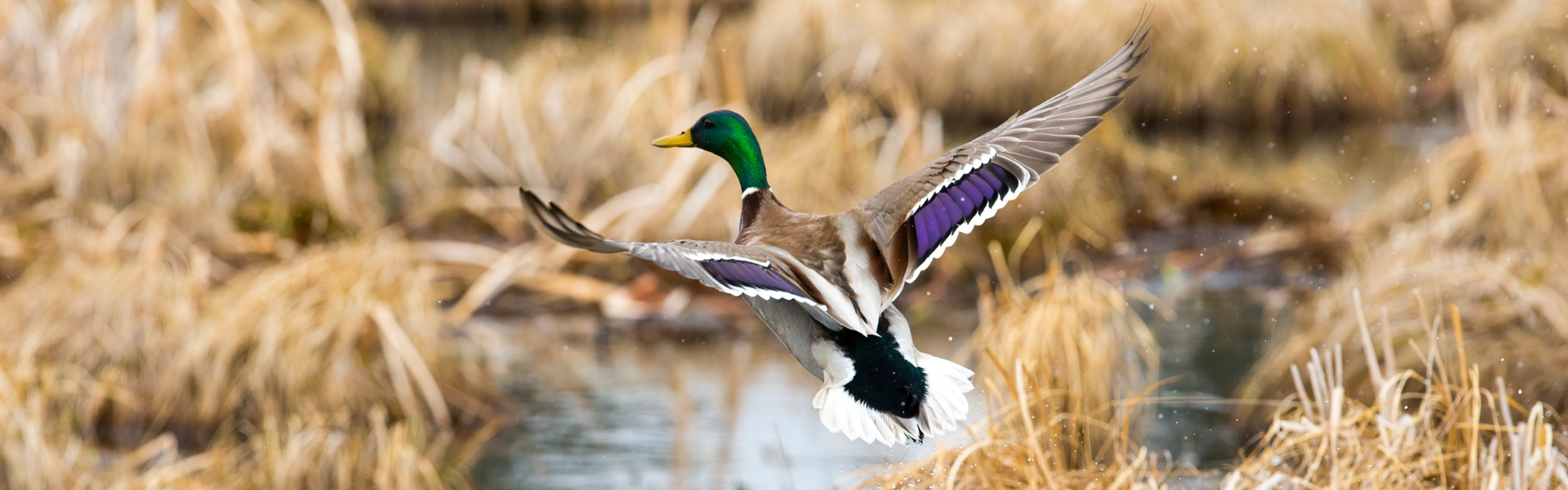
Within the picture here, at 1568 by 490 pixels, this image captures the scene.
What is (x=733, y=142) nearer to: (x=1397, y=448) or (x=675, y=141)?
(x=675, y=141)

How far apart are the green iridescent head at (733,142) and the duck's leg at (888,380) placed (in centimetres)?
28

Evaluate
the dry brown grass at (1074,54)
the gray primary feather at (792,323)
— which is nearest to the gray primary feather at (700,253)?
the gray primary feather at (792,323)

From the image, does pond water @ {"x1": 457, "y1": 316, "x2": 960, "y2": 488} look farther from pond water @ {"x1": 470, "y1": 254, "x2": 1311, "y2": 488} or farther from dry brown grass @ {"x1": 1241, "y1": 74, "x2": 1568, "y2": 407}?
dry brown grass @ {"x1": 1241, "y1": 74, "x2": 1568, "y2": 407}

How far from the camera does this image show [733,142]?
7.03 ft

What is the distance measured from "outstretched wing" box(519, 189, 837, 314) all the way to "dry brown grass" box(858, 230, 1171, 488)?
1.54m

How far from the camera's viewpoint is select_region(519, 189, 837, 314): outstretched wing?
5.23ft

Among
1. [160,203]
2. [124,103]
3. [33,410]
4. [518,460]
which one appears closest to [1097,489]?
[518,460]

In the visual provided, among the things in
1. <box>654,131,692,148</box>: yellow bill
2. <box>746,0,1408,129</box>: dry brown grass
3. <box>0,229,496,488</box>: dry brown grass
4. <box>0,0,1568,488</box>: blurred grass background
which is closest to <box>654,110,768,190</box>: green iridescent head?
<box>654,131,692,148</box>: yellow bill

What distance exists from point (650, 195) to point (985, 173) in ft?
17.8

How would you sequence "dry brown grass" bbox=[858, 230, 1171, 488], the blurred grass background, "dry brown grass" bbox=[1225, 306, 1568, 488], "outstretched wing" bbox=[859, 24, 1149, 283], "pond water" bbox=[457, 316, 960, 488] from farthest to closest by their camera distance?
"pond water" bbox=[457, 316, 960, 488] < the blurred grass background < "dry brown grass" bbox=[858, 230, 1171, 488] < "dry brown grass" bbox=[1225, 306, 1568, 488] < "outstretched wing" bbox=[859, 24, 1149, 283]

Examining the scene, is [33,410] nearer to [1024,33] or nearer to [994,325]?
[994,325]

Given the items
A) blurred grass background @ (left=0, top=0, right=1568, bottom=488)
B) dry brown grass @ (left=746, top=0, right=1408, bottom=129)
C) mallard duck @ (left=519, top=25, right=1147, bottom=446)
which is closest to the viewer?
mallard duck @ (left=519, top=25, right=1147, bottom=446)

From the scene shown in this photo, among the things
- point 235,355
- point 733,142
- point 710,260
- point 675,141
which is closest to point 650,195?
point 235,355

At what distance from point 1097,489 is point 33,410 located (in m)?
3.04
